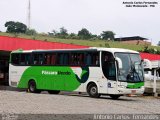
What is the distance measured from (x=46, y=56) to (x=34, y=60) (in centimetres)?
118

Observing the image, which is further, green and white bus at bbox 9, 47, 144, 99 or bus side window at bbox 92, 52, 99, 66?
bus side window at bbox 92, 52, 99, 66

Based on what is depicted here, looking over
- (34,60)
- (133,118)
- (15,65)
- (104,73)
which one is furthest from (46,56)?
(133,118)

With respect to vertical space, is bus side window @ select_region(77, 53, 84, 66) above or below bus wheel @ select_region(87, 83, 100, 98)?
above

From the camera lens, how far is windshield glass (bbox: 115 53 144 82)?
23984 mm

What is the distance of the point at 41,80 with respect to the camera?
2867 centimetres

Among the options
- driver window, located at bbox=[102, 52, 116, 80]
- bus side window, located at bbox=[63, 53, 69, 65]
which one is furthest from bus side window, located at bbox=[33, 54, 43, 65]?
driver window, located at bbox=[102, 52, 116, 80]

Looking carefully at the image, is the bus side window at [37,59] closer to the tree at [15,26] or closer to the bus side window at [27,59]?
the bus side window at [27,59]

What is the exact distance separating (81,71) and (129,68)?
311 cm

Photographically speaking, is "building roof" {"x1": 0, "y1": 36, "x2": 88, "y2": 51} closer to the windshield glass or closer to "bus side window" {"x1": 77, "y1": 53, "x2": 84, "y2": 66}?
"bus side window" {"x1": 77, "y1": 53, "x2": 84, "y2": 66}

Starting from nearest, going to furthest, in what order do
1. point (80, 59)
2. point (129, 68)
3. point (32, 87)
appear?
point (129, 68), point (80, 59), point (32, 87)

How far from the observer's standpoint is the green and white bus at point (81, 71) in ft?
79.0

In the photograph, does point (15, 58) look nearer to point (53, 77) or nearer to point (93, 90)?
point (53, 77)

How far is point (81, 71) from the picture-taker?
2592 centimetres

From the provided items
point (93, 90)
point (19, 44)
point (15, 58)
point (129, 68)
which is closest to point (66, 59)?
point (93, 90)
